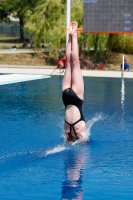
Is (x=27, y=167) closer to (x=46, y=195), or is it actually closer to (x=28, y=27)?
(x=46, y=195)

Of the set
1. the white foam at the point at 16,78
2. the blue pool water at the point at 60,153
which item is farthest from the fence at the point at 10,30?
the blue pool water at the point at 60,153

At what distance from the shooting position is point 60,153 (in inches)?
452

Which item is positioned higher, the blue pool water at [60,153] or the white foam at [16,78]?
the blue pool water at [60,153]

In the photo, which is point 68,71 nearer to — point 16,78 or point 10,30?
point 16,78

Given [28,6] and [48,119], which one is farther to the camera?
[28,6]

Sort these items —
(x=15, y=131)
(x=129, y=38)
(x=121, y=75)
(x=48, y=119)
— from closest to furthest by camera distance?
(x=15, y=131), (x=48, y=119), (x=121, y=75), (x=129, y=38)

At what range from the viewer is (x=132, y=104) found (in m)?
18.8

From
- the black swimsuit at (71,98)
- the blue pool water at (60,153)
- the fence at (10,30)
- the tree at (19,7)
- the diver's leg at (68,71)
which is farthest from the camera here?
the fence at (10,30)

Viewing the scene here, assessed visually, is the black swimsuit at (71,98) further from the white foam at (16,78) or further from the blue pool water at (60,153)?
the white foam at (16,78)

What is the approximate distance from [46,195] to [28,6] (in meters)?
42.7

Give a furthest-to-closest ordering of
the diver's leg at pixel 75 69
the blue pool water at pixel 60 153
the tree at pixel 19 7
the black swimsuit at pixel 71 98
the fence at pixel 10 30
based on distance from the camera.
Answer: the fence at pixel 10 30
the tree at pixel 19 7
the black swimsuit at pixel 71 98
the diver's leg at pixel 75 69
the blue pool water at pixel 60 153

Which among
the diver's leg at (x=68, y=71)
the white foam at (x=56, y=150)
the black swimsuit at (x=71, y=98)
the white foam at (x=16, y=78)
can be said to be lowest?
the white foam at (x=16, y=78)

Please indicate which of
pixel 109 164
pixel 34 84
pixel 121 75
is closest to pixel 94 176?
pixel 109 164

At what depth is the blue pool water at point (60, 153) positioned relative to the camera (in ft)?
30.2
